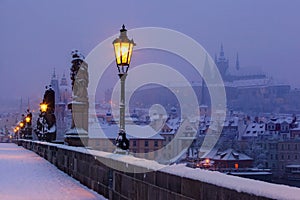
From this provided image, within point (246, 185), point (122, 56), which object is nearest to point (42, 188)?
point (122, 56)

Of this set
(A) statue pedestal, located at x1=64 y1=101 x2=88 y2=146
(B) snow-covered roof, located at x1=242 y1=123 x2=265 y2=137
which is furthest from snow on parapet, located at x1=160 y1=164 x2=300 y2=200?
(B) snow-covered roof, located at x1=242 y1=123 x2=265 y2=137

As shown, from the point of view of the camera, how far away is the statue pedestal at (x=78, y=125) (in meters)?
17.6

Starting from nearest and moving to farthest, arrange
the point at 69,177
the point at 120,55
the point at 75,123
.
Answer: the point at 120,55 < the point at 69,177 < the point at 75,123

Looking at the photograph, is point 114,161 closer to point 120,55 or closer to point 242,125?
point 120,55

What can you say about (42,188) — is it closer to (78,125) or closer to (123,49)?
(123,49)

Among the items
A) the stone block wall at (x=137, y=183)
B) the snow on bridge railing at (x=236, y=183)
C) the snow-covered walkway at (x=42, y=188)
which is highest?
the snow on bridge railing at (x=236, y=183)

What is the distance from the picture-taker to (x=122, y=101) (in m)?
11.0

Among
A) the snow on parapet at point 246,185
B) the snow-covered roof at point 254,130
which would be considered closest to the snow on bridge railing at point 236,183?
the snow on parapet at point 246,185

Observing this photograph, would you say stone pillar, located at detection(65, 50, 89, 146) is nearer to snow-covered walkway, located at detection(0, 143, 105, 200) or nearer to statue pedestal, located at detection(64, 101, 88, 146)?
statue pedestal, located at detection(64, 101, 88, 146)

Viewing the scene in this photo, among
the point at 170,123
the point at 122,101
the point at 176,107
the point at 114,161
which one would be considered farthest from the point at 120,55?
the point at 176,107

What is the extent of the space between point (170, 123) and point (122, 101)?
8997cm

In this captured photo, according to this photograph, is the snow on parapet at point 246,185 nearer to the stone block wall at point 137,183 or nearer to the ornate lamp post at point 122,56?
the stone block wall at point 137,183

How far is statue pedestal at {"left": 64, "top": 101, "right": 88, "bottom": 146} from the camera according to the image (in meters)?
17.6

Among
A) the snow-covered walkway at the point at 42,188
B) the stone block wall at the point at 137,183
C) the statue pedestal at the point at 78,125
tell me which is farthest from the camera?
the statue pedestal at the point at 78,125
